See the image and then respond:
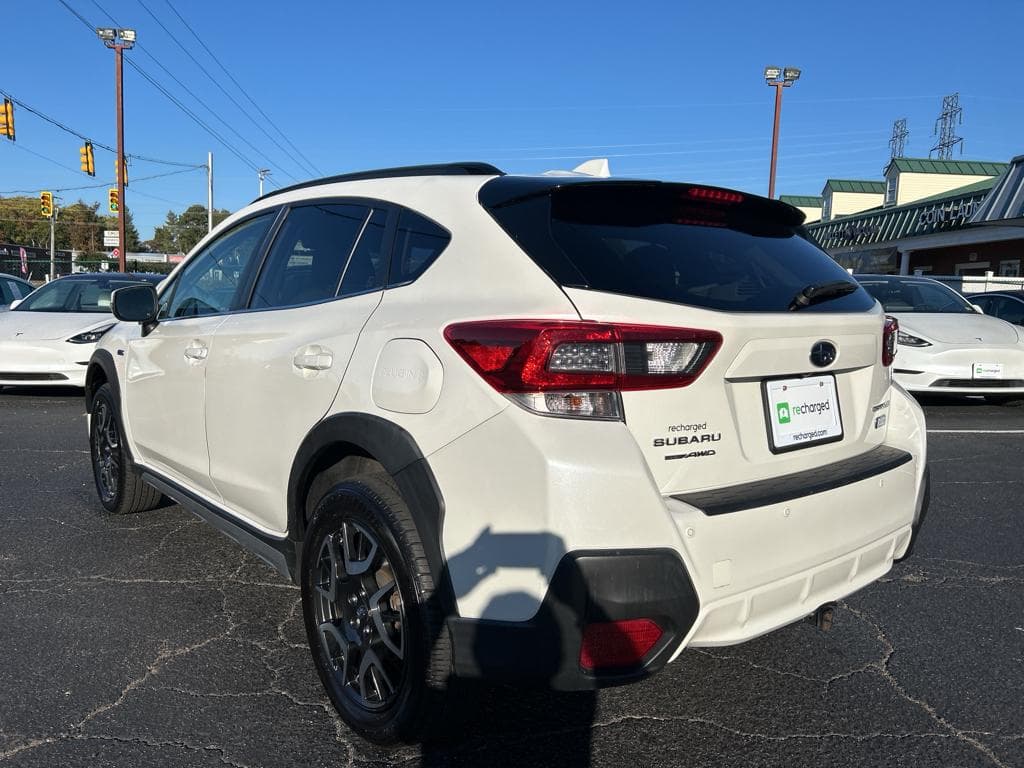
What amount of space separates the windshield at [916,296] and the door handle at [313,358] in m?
8.43

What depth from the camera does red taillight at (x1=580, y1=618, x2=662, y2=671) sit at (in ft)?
6.45

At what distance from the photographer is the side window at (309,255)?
2.88 metres

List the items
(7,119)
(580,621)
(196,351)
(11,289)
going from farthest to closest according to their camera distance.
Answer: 1. (7,119)
2. (11,289)
3. (196,351)
4. (580,621)

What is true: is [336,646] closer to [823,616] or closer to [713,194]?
[823,616]

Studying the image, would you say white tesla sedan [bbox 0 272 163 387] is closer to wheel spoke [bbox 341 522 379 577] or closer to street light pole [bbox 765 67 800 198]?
wheel spoke [bbox 341 522 379 577]

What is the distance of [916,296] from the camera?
994 cm

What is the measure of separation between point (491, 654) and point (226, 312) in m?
2.01

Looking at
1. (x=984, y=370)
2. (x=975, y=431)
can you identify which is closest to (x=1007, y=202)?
(x=984, y=370)

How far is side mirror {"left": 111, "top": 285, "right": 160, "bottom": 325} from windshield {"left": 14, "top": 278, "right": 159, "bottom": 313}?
684 centimetres

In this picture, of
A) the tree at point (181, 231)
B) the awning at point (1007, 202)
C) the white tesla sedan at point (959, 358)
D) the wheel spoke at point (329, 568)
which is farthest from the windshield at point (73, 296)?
the tree at point (181, 231)

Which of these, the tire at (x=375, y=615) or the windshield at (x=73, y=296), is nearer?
the tire at (x=375, y=615)

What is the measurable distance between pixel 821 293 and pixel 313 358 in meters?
1.60

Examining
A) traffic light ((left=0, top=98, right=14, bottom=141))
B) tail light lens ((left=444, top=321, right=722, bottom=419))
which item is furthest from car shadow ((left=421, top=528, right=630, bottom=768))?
traffic light ((left=0, top=98, right=14, bottom=141))

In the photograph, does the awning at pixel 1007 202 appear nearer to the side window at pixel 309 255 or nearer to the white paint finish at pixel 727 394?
the white paint finish at pixel 727 394
